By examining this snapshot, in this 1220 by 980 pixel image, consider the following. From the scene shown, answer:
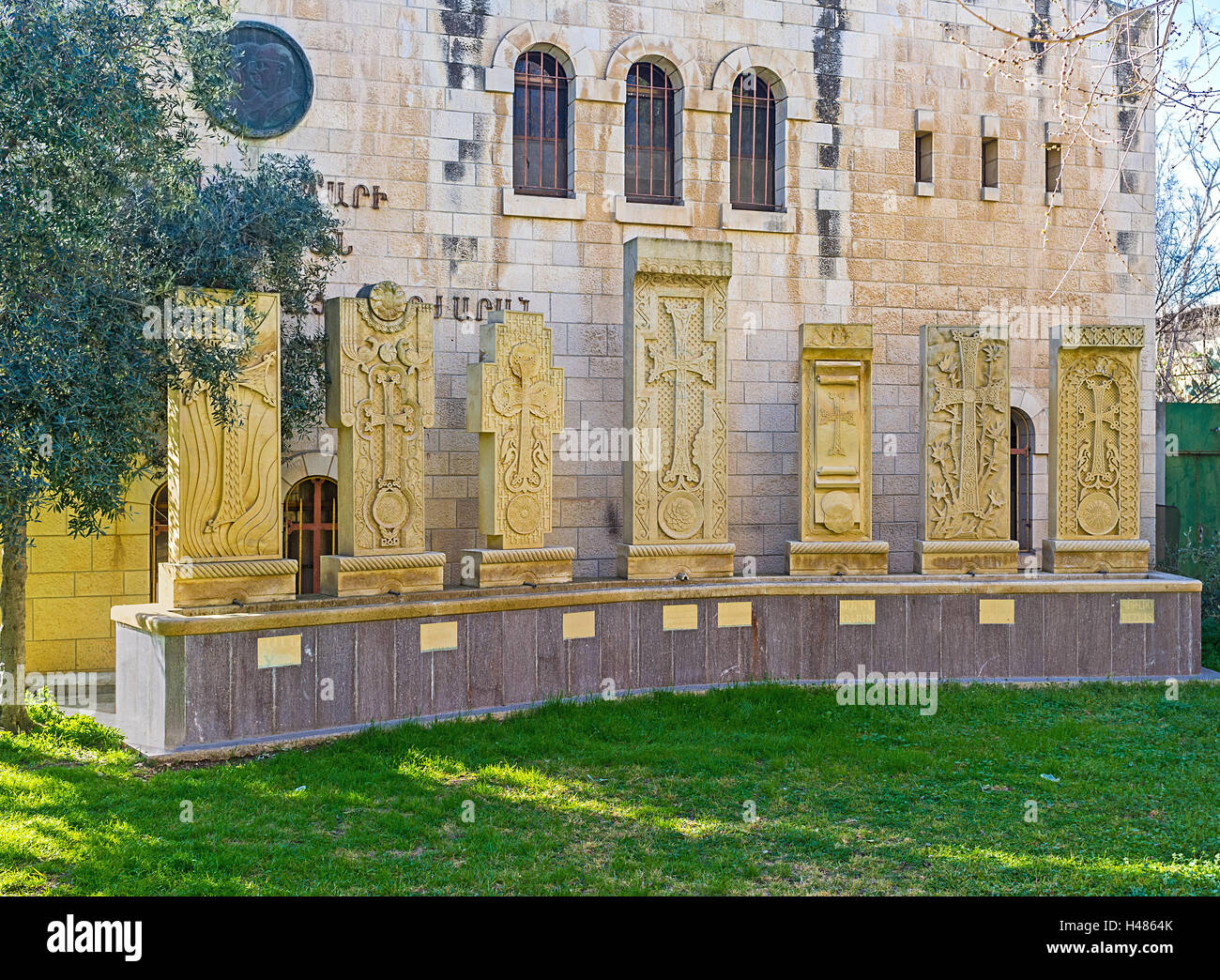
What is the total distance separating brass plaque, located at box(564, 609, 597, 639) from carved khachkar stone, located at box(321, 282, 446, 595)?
1.13 metres

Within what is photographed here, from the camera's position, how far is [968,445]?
10.8 meters

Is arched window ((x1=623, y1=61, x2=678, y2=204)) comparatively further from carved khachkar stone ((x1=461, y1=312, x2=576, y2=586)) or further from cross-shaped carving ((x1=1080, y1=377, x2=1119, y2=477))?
cross-shaped carving ((x1=1080, y1=377, x2=1119, y2=477))

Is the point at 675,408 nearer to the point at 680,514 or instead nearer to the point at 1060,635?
the point at 680,514

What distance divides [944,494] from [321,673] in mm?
6041

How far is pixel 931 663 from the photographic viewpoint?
10.3m

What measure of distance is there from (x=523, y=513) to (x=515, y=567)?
476mm

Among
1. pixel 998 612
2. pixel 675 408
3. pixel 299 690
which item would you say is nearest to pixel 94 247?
pixel 299 690

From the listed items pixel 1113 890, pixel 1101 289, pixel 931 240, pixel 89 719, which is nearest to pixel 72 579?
pixel 89 719

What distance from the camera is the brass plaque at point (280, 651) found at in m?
7.85

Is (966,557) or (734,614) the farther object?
(966,557)

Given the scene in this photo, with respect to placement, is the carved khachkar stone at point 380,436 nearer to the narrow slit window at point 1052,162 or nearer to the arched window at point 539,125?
the arched window at point 539,125

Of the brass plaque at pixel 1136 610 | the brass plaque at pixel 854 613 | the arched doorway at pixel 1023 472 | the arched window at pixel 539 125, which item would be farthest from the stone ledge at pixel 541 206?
the brass plaque at pixel 1136 610

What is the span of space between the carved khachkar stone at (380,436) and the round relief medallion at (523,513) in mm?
778

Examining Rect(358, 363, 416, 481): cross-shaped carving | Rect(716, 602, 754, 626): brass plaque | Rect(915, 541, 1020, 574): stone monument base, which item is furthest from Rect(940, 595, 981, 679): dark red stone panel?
Rect(358, 363, 416, 481): cross-shaped carving
